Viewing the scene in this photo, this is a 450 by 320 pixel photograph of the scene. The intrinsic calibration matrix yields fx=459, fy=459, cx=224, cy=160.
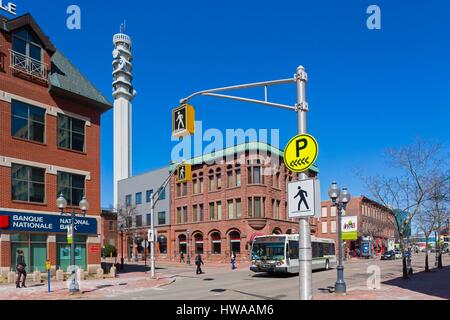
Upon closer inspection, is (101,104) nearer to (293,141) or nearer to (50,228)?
(50,228)

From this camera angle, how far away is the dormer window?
2644 cm

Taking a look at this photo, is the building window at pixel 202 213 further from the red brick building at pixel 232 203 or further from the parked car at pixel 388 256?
the parked car at pixel 388 256

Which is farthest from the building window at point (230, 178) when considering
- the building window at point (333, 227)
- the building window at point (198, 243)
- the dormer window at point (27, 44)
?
the building window at point (333, 227)

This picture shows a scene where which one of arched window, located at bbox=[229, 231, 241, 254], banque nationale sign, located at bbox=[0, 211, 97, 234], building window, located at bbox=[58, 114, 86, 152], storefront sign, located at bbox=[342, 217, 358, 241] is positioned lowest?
arched window, located at bbox=[229, 231, 241, 254]

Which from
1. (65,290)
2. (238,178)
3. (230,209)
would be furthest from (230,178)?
(65,290)

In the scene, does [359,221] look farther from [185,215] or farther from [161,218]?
[161,218]

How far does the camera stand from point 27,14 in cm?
2683

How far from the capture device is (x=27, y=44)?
2708 cm

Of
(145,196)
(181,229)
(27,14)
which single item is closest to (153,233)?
(27,14)

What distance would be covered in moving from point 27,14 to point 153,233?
1509 centimetres

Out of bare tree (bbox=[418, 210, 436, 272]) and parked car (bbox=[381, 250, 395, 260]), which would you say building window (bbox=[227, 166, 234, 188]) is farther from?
parked car (bbox=[381, 250, 395, 260])

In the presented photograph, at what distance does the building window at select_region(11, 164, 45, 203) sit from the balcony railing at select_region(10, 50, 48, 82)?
17.9 feet

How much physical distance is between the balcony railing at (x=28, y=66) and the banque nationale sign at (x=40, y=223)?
318 inches

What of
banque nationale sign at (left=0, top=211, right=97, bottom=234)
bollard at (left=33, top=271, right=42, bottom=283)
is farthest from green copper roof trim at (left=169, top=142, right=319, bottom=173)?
bollard at (left=33, top=271, right=42, bottom=283)
